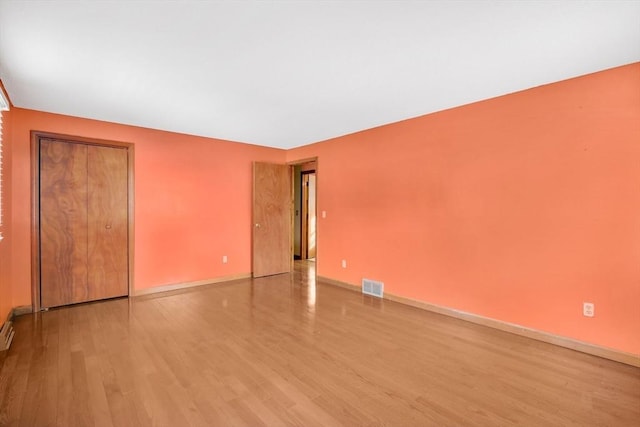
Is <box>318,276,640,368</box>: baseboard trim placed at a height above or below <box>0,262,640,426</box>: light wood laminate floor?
above

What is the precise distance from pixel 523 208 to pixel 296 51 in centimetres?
252

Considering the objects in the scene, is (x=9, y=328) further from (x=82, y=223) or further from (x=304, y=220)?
(x=304, y=220)

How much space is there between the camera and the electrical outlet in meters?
2.46

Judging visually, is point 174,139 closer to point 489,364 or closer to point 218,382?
point 218,382

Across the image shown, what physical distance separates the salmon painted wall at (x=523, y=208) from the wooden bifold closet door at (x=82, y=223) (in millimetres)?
3448

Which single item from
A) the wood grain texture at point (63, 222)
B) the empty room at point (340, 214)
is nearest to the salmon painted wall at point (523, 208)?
the empty room at point (340, 214)

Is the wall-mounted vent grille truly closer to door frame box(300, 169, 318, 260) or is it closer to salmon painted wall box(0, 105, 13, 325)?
door frame box(300, 169, 318, 260)

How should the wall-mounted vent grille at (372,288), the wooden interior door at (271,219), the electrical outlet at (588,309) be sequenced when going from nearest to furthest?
the electrical outlet at (588,309), the wall-mounted vent grille at (372,288), the wooden interior door at (271,219)

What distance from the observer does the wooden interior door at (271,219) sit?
203 inches

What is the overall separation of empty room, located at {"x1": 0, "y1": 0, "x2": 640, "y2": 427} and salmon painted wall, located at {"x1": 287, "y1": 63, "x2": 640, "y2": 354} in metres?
0.02

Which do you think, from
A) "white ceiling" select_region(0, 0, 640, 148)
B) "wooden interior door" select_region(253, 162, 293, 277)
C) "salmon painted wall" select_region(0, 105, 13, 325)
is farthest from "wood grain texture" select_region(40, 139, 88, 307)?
"wooden interior door" select_region(253, 162, 293, 277)

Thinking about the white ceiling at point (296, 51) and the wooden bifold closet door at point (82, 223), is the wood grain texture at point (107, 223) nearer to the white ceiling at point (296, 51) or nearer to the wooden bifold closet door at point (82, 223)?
the wooden bifold closet door at point (82, 223)

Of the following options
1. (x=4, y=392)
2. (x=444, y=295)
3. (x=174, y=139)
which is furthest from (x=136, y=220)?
(x=444, y=295)

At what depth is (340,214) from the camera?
466 cm
